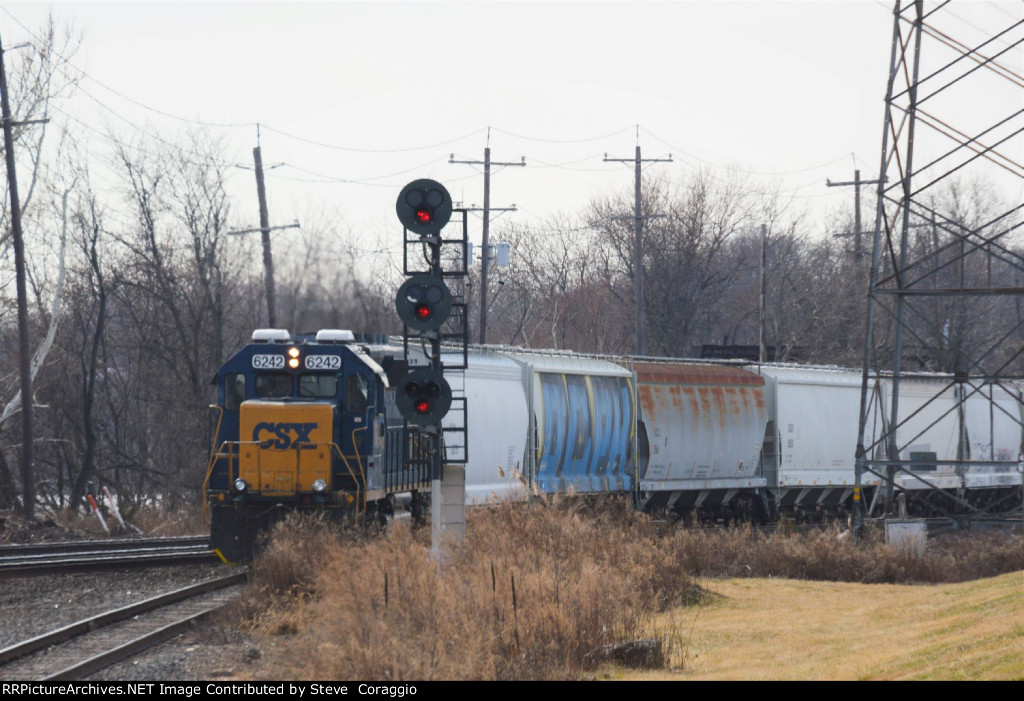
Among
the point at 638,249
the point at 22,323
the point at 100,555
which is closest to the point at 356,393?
the point at 100,555

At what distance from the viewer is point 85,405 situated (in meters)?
36.5

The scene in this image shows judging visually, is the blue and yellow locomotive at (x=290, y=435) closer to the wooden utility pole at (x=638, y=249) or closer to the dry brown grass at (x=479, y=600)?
the dry brown grass at (x=479, y=600)

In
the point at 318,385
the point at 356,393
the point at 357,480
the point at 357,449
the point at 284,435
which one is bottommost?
the point at 357,480

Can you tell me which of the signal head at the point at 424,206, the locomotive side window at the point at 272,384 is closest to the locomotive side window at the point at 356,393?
the locomotive side window at the point at 272,384

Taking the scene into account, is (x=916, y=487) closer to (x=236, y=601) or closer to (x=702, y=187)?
(x=236, y=601)

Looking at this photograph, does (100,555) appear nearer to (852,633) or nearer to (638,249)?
(852,633)

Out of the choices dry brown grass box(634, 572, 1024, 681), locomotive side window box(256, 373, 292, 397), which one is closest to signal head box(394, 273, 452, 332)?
dry brown grass box(634, 572, 1024, 681)

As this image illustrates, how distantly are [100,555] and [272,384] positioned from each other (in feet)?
17.5

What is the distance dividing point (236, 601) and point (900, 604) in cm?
821

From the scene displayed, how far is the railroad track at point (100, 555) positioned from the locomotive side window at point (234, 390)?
8.88 ft

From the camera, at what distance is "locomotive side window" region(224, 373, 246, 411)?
17375 millimetres

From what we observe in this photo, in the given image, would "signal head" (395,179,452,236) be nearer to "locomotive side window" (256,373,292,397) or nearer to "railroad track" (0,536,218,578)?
"locomotive side window" (256,373,292,397)

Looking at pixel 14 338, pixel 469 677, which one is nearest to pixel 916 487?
pixel 469 677

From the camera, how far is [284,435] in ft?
55.4
